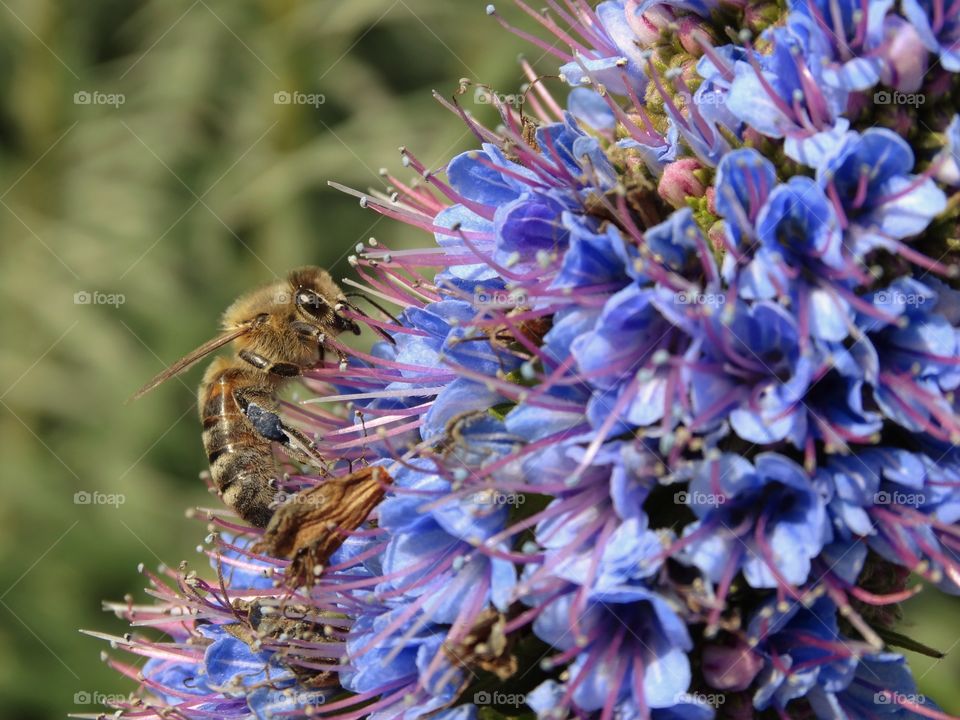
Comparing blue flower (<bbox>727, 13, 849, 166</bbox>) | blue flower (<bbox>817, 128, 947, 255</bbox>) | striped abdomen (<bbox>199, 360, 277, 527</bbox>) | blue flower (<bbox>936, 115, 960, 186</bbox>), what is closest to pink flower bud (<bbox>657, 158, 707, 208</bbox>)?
blue flower (<bbox>727, 13, 849, 166</bbox>)

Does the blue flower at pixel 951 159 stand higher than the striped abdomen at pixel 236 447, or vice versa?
the blue flower at pixel 951 159

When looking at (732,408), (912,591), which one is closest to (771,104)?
(732,408)

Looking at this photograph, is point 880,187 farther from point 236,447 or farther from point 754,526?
point 236,447

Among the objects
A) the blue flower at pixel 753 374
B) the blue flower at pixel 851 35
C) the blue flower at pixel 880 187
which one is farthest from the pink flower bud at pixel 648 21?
the blue flower at pixel 753 374

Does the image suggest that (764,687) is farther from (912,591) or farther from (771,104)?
(771,104)

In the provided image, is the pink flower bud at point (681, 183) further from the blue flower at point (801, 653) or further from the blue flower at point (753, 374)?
the blue flower at point (801, 653)

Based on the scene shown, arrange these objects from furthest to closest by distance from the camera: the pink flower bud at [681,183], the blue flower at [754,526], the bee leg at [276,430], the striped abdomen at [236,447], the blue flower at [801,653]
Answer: the striped abdomen at [236,447] < the bee leg at [276,430] < the pink flower bud at [681,183] < the blue flower at [801,653] < the blue flower at [754,526]

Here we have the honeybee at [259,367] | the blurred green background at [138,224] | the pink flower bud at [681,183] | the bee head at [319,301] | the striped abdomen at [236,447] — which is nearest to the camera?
the pink flower bud at [681,183]

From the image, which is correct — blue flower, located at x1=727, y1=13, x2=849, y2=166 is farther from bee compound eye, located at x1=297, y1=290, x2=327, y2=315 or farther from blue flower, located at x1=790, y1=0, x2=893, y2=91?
bee compound eye, located at x1=297, y1=290, x2=327, y2=315

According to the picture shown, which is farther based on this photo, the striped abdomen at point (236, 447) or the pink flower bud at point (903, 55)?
the striped abdomen at point (236, 447)
